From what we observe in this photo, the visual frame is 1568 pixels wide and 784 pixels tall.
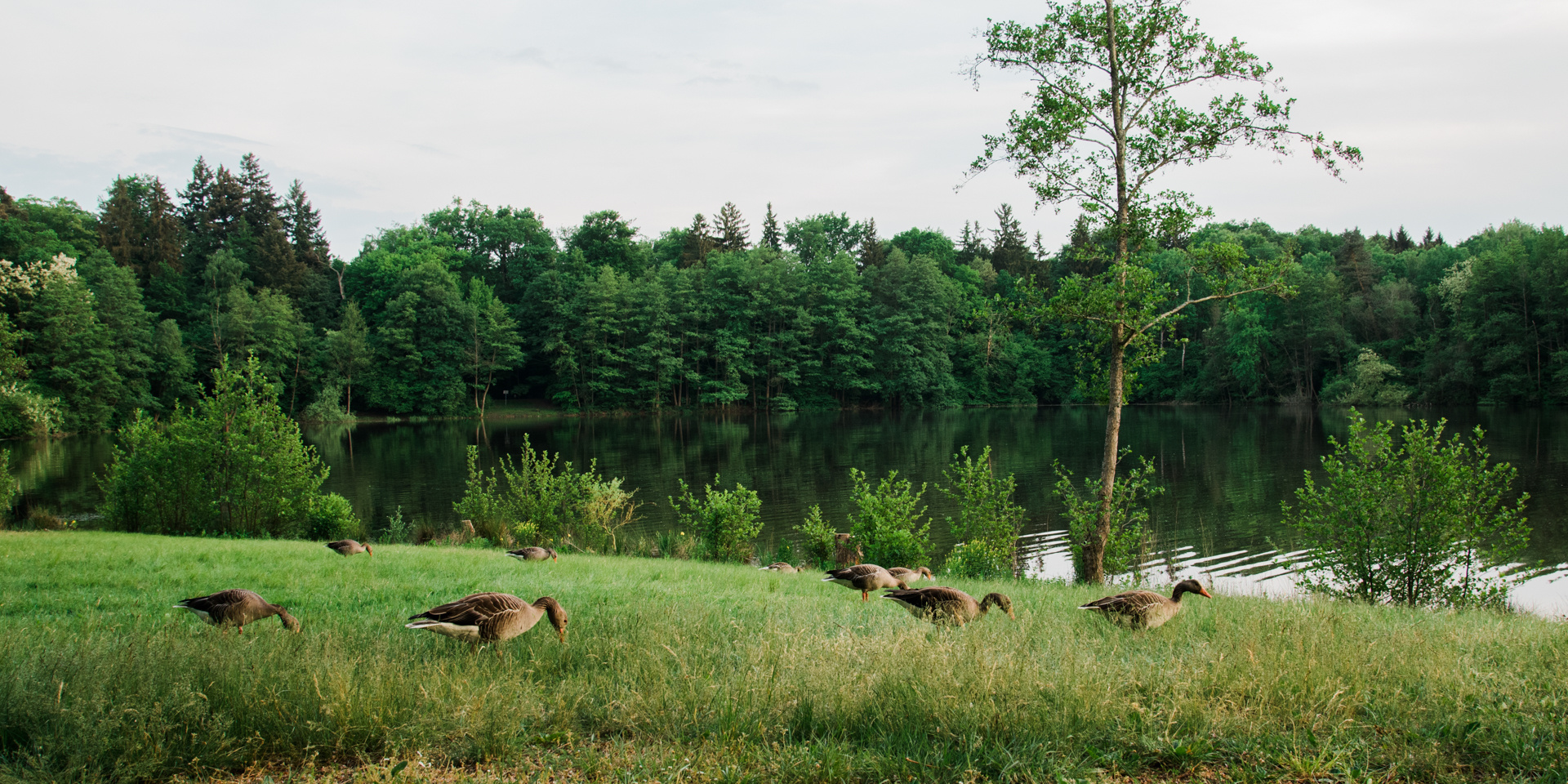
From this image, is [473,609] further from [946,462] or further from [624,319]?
[624,319]

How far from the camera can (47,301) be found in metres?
48.0

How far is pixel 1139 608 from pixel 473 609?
5.05m

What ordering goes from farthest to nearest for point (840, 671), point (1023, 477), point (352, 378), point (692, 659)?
point (352, 378) → point (1023, 477) → point (692, 659) → point (840, 671)

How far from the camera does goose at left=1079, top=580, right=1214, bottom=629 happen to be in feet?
21.1

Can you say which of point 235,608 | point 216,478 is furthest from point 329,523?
point 235,608

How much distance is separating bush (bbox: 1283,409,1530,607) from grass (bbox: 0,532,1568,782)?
522 cm

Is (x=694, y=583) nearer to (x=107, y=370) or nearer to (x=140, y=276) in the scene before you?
(x=107, y=370)

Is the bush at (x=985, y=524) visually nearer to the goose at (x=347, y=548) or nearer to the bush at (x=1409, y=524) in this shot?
the bush at (x=1409, y=524)

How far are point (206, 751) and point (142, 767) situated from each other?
241 mm

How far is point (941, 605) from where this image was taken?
6645mm

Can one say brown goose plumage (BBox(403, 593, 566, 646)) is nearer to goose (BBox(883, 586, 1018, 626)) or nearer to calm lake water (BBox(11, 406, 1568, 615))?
goose (BBox(883, 586, 1018, 626))

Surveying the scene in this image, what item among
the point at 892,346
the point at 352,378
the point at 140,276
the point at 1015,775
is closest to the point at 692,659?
the point at 1015,775

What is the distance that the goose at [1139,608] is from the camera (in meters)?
6.42

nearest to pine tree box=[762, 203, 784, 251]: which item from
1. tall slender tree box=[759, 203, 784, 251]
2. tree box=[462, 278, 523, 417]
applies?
tall slender tree box=[759, 203, 784, 251]
